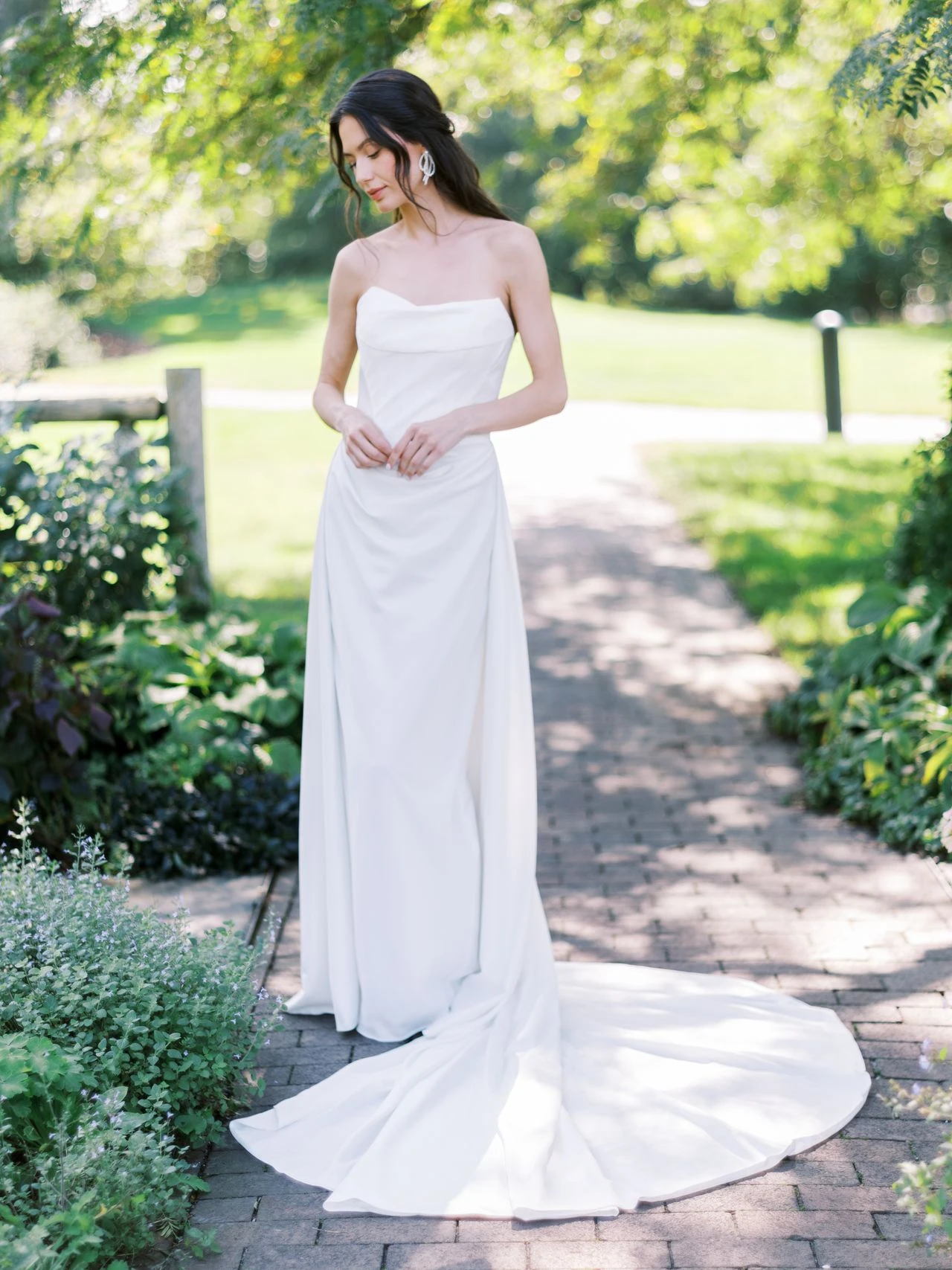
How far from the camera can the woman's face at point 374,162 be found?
10.9 ft

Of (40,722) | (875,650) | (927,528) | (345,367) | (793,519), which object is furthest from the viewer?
(793,519)

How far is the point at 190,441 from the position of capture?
6406 mm

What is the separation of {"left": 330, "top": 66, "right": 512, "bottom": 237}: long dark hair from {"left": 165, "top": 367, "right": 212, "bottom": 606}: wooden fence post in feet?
10.1

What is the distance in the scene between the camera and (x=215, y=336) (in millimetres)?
25266

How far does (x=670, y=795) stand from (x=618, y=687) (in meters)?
1.53

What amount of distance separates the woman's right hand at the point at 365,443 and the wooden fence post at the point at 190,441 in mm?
3073

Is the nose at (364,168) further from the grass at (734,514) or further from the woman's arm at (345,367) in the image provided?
the grass at (734,514)

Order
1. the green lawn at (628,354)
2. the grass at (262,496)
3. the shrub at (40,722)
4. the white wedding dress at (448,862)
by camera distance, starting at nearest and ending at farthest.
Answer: the white wedding dress at (448,862) < the shrub at (40,722) < the grass at (262,496) < the green lawn at (628,354)

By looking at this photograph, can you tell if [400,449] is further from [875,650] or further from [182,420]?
[182,420]

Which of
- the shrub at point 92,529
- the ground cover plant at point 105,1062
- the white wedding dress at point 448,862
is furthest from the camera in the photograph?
the shrub at point 92,529

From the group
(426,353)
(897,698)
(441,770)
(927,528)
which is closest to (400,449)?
(426,353)

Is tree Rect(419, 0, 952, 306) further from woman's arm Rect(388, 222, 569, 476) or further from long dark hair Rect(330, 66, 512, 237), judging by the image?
woman's arm Rect(388, 222, 569, 476)

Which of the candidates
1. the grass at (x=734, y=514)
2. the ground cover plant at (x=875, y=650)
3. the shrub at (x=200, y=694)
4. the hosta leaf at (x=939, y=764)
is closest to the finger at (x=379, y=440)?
the ground cover plant at (x=875, y=650)

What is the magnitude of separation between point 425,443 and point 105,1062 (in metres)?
1.57
